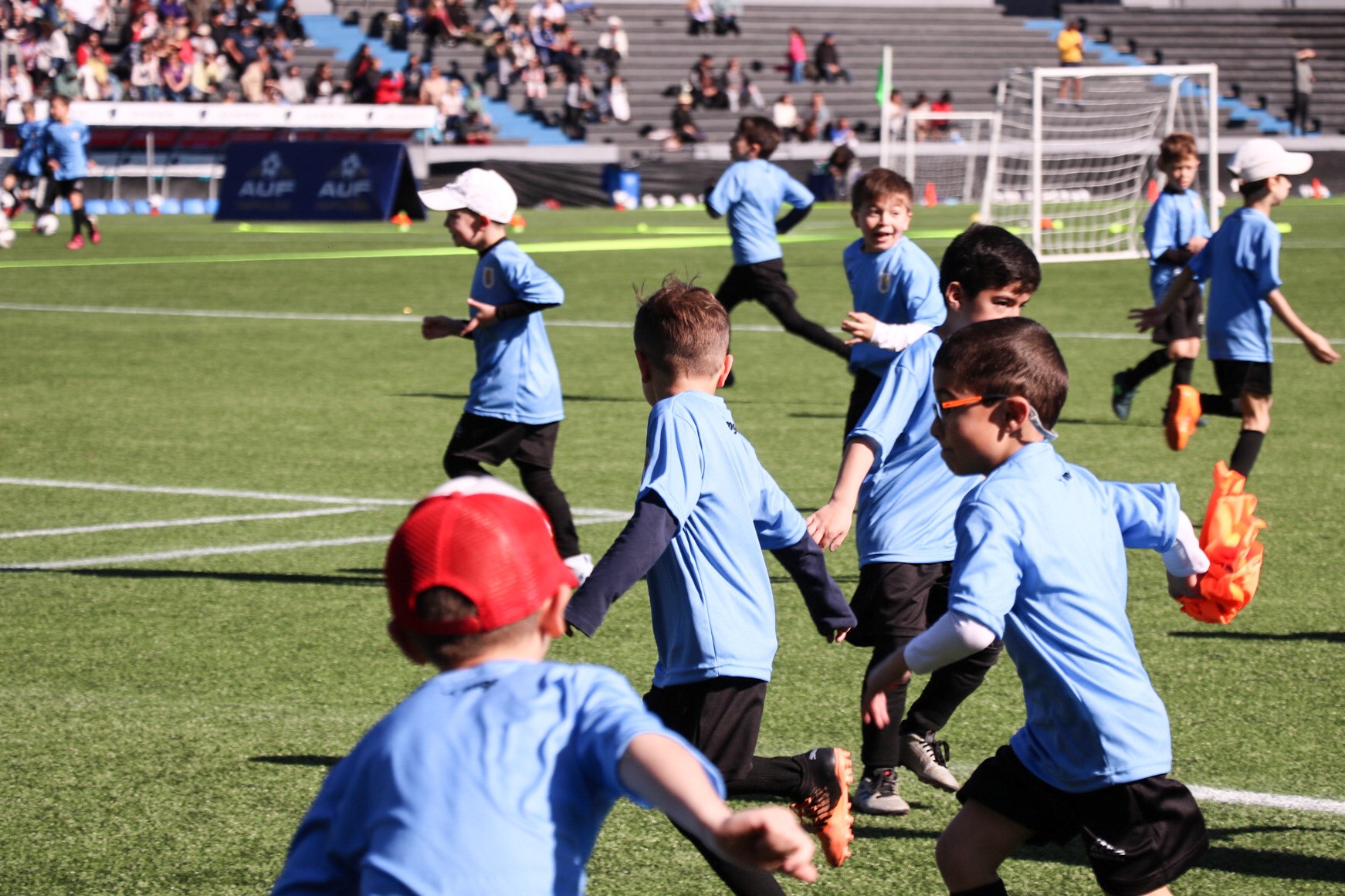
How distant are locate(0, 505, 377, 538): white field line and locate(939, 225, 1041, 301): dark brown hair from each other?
5.03m

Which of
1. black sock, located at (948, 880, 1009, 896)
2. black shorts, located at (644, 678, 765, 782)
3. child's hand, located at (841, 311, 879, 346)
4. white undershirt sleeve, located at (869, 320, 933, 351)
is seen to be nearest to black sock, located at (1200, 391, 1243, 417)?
white undershirt sleeve, located at (869, 320, 933, 351)

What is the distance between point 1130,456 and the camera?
34.3 ft

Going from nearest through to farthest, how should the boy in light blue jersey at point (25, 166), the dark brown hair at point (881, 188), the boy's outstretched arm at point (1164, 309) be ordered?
the dark brown hair at point (881, 188) < the boy's outstretched arm at point (1164, 309) < the boy in light blue jersey at point (25, 166)

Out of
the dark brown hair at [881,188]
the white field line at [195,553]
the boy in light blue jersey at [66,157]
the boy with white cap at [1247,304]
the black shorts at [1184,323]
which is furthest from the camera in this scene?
the boy in light blue jersey at [66,157]

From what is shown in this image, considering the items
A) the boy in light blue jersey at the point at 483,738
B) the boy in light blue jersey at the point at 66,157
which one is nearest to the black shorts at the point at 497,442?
the boy in light blue jersey at the point at 483,738

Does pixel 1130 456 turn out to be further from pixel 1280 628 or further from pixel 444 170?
pixel 444 170

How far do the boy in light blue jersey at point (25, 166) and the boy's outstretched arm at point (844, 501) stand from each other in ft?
85.1

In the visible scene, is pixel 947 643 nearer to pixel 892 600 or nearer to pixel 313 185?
pixel 892 600

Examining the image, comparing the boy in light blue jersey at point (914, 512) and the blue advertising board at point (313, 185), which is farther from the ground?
the boy in light blue jersey at point (914, 512)

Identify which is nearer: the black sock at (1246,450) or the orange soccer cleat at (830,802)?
the orange soccer cleat at (830,802)

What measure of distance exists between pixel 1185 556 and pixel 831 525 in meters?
1.00

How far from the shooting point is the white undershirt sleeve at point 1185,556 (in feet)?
11.2

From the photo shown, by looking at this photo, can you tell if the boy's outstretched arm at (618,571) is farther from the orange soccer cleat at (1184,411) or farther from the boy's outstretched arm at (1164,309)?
the boy's outstretched arm at (1164,309)

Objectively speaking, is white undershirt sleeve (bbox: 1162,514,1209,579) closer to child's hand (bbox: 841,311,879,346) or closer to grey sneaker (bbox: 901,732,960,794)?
grey sneaker (bbox: 901,732,960,794)
